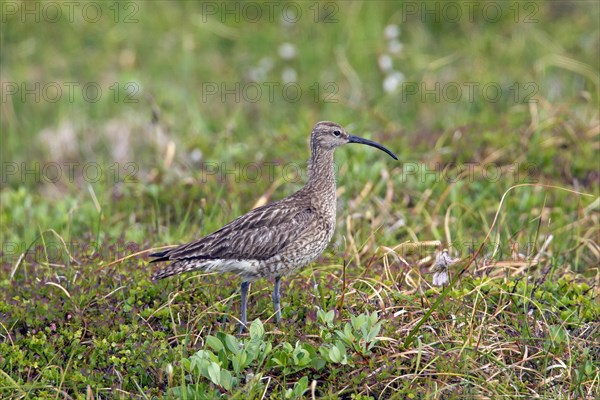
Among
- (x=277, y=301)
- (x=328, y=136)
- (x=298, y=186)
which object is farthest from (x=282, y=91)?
(x=277, y=301)

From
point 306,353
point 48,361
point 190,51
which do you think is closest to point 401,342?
point 306,353

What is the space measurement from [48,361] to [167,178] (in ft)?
12.3

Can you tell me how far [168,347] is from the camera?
6758mm

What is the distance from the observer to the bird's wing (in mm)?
7066

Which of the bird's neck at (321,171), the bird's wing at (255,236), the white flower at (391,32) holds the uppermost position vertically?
the white flower at (391,32)

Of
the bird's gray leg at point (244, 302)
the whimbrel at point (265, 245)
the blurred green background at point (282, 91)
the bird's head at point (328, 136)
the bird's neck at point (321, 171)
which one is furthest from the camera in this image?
the blurred green background at point (282, 91)

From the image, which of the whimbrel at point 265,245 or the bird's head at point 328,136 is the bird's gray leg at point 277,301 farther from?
the bird's head at point 328,136

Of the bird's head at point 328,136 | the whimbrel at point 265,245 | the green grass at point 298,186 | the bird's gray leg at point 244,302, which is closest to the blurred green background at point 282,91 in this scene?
the green grass at point 298,186

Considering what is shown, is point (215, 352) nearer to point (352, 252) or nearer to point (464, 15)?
point (352, 252)

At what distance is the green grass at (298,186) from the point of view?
646 centimetres

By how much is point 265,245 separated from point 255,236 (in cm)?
12

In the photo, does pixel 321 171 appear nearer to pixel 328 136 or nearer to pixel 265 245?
pixel 328 136

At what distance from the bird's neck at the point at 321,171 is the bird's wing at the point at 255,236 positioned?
338 mm

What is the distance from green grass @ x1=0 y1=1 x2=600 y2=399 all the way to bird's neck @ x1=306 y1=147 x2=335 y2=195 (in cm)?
73
